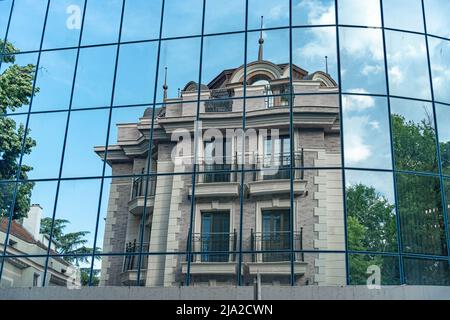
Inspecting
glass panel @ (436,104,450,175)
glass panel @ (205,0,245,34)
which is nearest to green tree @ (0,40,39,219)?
glass panel @ (205,0,245,34)

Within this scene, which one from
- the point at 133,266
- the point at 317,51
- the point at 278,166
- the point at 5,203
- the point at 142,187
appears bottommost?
the point at 133,266

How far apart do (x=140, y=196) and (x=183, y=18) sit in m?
5.53

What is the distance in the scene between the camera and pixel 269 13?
53.3 ft

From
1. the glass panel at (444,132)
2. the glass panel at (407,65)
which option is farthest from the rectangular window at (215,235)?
the glass panel at (444,132)

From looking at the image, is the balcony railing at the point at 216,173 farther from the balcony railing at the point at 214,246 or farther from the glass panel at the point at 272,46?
the glass panel at the point at 272,46

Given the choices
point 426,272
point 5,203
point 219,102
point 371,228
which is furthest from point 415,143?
point 5,203

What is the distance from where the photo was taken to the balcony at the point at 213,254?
1403 cm

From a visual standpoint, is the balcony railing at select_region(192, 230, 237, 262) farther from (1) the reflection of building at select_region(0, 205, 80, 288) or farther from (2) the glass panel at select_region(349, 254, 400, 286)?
(1) the reflection of building at select_region(0, 205, 80, 288)

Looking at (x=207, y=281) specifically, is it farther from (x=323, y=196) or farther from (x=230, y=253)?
(x=323, y=196)

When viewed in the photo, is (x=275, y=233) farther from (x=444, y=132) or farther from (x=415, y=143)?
(x=444, y=132)

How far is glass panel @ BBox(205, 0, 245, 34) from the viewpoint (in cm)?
1639

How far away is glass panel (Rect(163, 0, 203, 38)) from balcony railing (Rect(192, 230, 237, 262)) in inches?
240

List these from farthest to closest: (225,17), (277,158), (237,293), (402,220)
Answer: (225,17) → (277,158) → (402,220) → (237,293)

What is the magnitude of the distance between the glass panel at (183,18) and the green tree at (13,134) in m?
4.51
